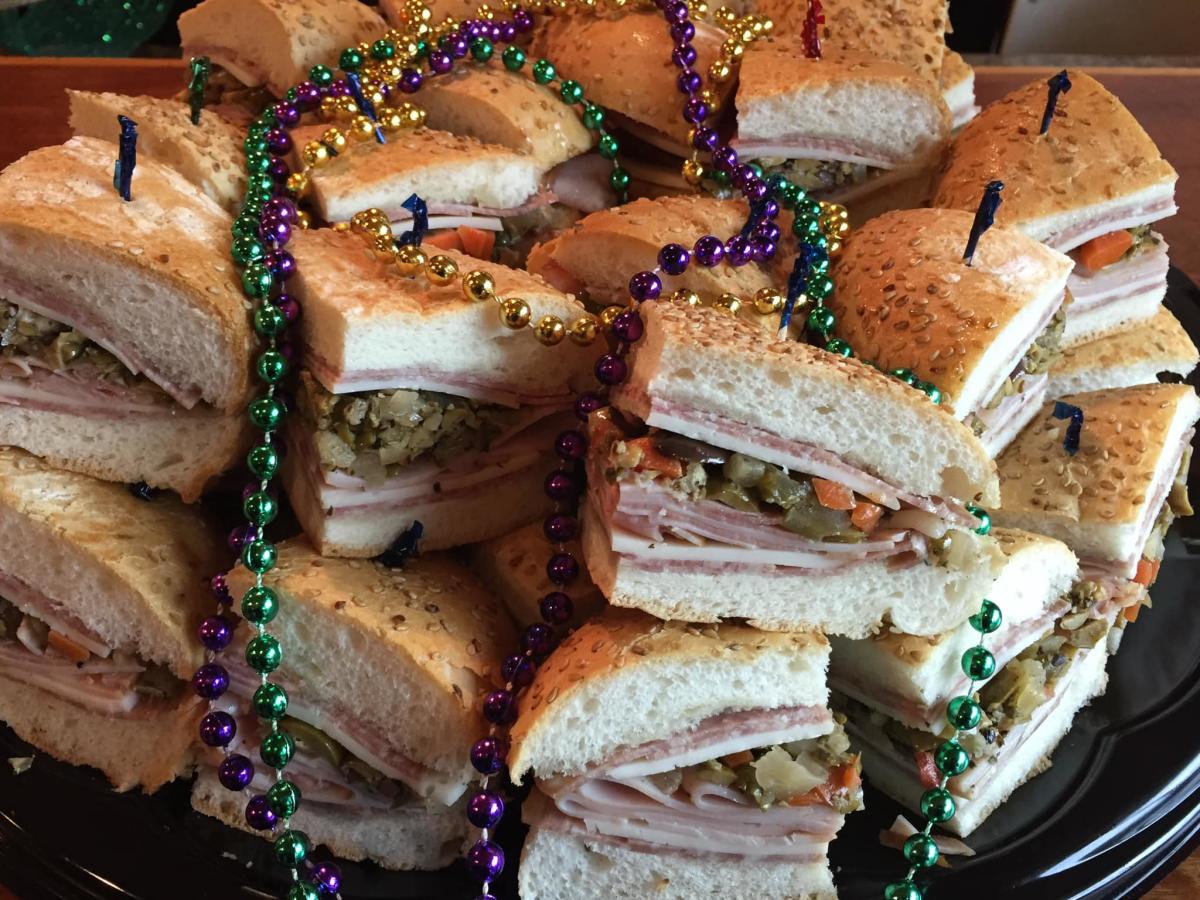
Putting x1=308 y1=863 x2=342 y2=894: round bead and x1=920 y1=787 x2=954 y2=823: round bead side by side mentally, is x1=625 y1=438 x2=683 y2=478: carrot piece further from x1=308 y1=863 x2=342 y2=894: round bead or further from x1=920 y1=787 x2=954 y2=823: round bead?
x1=308 y1=863 x2=342 y2=894: round bead

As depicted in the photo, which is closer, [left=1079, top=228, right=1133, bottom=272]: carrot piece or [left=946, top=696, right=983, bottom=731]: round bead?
[left=946, top=696, right=983, bottom=731]: round bead

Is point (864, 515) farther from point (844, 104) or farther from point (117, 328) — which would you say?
point (117, 328)

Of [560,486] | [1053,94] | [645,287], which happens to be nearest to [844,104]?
[1053,94]

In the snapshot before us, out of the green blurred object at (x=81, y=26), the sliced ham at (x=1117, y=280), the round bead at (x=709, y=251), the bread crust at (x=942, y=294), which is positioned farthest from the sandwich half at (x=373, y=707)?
the green blurred object at (x=81, y=26)

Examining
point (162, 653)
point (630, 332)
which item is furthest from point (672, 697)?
point (162, 653)

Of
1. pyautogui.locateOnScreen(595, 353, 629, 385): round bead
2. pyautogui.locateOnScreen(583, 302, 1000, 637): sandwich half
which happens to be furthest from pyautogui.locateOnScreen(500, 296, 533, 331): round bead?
pyautogui.locateOnScreen(583, 302, 1000, 637): sandwich half

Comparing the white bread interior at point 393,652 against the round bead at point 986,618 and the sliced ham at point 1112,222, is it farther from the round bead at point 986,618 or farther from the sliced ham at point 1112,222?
the sliced ham at point 1112,222

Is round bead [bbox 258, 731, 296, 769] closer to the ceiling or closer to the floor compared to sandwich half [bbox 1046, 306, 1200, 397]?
closer to the floor

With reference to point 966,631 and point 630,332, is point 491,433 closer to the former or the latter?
point 630,332
